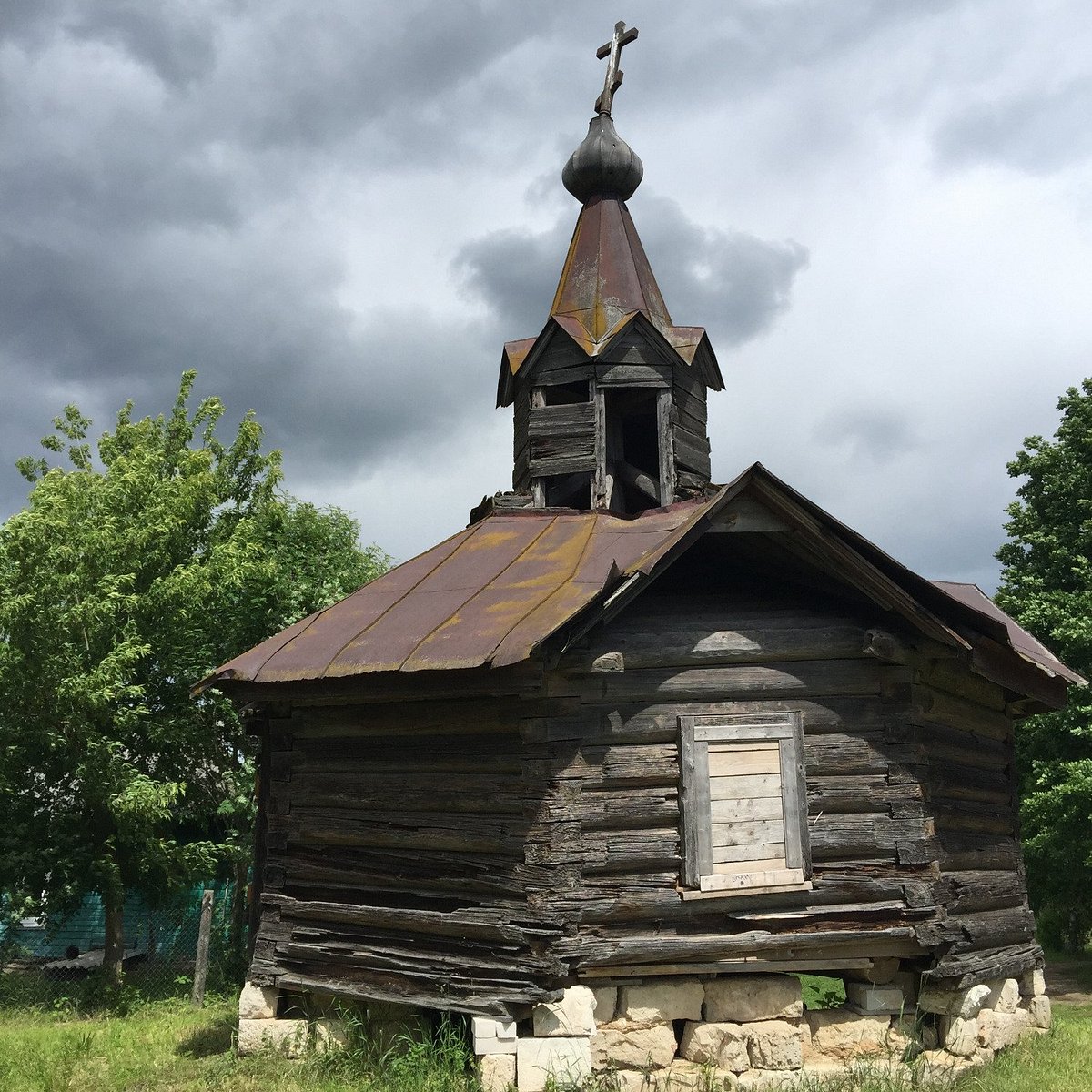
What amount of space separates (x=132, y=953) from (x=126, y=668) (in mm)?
5539

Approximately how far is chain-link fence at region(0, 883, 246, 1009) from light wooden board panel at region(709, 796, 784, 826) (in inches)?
405

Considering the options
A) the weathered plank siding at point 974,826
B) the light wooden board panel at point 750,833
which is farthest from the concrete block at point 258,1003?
the weathered plank siding at point 974,826

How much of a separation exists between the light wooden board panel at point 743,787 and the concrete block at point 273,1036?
4.19 meters

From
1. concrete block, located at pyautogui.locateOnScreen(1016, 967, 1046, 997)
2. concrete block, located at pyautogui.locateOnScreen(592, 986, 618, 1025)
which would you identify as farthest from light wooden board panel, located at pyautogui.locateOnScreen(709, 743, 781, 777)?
concrete block, located at pyautogui.locateOnScreen(1016, 967, 1046, 997)

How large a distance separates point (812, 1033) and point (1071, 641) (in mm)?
10102

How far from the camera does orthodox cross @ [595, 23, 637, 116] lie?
1354cm

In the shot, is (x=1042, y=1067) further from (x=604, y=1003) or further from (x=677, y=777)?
(x=677, y=777)

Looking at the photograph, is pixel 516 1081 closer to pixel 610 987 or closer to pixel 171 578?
pixel 610 987

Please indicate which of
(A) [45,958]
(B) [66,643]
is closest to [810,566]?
(B) [66,643]

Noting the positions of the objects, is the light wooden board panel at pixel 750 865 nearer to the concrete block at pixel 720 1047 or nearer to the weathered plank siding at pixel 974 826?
the concrete block at pixel 720 1047

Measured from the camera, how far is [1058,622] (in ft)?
54.6

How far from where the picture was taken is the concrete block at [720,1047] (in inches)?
313

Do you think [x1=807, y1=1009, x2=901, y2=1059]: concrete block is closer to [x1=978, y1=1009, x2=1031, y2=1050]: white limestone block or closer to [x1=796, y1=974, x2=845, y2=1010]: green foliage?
[x1=796, y1=974, x2=845, y2=1010]: green foliage

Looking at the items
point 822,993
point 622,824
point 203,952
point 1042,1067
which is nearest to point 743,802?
point 622,824
